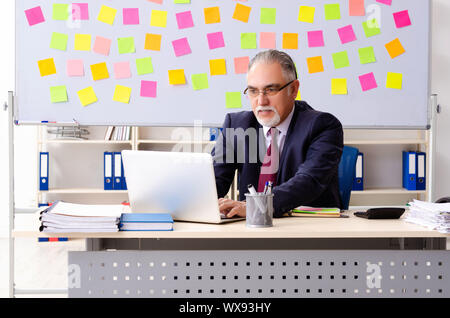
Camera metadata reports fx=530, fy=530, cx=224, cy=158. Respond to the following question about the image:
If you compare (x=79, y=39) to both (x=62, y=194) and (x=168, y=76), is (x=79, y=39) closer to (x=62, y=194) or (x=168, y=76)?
(x=168, y=76)

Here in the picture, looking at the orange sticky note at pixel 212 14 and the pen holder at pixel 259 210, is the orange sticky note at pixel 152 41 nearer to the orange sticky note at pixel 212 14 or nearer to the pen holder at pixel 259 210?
the orange sticky note at pixel 212 14

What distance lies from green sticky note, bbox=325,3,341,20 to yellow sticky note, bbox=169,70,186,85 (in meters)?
0.80

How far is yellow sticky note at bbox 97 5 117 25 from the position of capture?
2.64 m

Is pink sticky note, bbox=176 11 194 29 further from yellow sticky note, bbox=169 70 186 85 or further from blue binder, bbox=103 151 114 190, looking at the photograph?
blue binder, bbox=103 151 114 190

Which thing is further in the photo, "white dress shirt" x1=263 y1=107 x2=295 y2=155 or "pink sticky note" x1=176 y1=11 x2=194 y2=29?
"pink sticky note" x1=176 y1=11 x2=194 y2=29

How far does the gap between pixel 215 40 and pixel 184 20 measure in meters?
0.18

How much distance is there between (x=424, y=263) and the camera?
1621 millimetres

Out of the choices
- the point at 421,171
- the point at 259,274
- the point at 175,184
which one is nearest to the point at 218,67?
the point at 175,184

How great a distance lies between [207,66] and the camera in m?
2.71

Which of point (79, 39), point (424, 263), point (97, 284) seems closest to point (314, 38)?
point (79, 39)

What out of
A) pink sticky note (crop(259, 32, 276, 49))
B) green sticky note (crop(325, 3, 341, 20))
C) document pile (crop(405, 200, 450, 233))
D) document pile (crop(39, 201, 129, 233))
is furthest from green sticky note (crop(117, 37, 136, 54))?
document pile (crop(405, 200, 450, 233))

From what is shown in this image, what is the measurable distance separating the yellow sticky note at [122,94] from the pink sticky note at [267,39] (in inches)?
28.1
